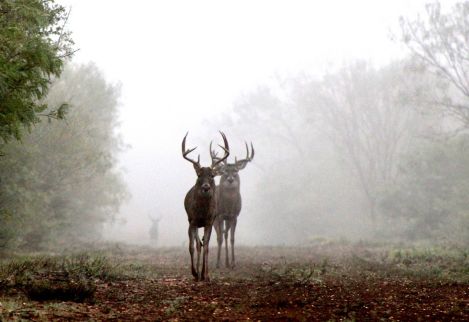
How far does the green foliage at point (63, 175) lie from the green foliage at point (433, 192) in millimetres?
18355

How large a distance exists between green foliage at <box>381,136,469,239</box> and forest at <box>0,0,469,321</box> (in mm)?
87

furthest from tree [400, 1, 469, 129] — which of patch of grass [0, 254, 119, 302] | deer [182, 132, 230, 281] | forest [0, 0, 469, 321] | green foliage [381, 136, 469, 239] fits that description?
patch of grass [0, 254, 119, 302]

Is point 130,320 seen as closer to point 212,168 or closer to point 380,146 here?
point 212,168

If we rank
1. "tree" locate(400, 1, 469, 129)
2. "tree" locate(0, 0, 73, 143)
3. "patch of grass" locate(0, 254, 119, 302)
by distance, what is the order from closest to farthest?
"patch of grass" locate(0, 254, 119, 302), "tree" locate(0, 0, 73, 143), "tree" locate(400, 1, 469, 129)

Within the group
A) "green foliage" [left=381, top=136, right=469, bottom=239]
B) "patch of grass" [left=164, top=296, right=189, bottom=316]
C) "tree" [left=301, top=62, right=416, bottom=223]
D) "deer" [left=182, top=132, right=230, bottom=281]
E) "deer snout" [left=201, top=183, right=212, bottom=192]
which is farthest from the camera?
"tree" [left=301, top=62, right=416, bottom=223]

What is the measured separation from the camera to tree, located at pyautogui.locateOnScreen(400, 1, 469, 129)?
23953 mm

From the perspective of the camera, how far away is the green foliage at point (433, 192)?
82.9 feet

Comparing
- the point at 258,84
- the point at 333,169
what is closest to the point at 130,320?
the point at 333,169

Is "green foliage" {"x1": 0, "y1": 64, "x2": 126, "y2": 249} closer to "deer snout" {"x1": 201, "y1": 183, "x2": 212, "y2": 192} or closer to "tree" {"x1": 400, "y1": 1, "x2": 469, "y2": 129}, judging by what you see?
"deer snout" {"x1": 201, "y1": 183, "x2": 212, "y2": 192}

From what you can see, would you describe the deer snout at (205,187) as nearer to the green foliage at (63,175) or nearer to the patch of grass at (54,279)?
→ the patch of grass at (54,279)

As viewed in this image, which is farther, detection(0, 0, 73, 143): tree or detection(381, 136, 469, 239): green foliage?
detection(381, 136, 469, 239): green foliage

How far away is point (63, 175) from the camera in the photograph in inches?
801

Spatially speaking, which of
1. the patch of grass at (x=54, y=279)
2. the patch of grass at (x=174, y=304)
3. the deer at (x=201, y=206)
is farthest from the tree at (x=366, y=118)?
the patch of grass at (x=174, y=304)

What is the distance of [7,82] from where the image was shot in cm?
718
